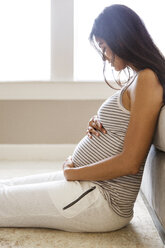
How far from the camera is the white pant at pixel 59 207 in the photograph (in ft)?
4.91

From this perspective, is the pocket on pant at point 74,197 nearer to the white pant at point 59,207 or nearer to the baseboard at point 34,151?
the white pant at point 59,207

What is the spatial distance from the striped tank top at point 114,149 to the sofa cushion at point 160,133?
0.12 metres

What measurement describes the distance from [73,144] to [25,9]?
1306 mm

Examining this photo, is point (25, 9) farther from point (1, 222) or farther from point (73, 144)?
point (1, 222)

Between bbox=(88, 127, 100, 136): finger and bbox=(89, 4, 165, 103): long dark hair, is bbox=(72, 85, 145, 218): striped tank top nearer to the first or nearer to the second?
bbox=(88, 127, 100, 136): finger

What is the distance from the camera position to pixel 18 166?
3154 mm

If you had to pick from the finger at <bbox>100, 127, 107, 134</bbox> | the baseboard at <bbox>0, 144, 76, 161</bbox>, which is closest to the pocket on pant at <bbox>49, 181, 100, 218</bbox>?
the finger at <bbox>100, 127, 107, 134</bbox>

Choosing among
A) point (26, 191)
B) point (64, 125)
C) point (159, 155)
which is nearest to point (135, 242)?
point (159, 155)

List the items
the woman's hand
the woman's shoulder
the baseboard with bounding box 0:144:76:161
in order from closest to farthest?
the woman's shoulder → the woman's hand → the baseboard with bounding box 0:144:76:161

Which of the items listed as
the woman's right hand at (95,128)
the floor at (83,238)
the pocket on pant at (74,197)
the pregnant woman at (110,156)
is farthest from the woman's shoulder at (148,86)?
the floor at (83,238)

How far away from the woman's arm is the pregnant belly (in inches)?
1.8

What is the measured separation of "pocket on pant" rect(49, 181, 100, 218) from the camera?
149 cm

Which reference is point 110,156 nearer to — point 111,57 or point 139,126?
point 139,126

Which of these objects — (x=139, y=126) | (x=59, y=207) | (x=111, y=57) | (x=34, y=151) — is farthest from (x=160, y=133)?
(x=34, y=151)
